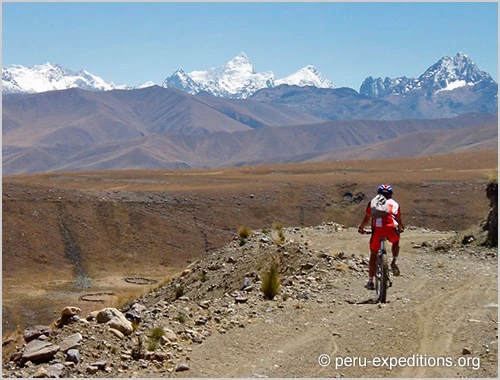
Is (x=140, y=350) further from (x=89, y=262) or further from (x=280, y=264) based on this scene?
(x=89, y=262)

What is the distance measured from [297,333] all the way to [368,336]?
110cm

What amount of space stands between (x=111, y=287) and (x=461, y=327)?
3641 centimetres

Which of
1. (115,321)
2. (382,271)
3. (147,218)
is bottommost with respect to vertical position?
(147,218)

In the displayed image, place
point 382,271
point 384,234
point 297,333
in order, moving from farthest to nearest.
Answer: point 384,234, point 382,271, point 297,333

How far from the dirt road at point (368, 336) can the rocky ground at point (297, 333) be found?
0.02 m

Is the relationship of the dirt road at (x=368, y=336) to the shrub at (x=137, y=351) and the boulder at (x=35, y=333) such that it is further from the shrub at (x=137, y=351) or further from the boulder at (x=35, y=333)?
the boulder at (x=35, y=333)

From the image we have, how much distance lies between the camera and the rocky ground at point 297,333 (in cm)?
826

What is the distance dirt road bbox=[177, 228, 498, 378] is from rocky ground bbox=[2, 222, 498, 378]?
15 mm

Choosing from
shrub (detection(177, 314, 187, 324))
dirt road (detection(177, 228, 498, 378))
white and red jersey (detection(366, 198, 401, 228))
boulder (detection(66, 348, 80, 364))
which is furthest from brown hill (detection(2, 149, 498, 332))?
boulder (detection(66, 348, 80, 364))

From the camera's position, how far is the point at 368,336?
→ 30.9 feet

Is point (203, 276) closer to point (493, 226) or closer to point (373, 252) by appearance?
point (373, 252)

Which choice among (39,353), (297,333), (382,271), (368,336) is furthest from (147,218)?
(39,353)

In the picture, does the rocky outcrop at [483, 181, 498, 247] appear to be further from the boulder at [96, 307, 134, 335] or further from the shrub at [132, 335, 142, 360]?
the shrub at [132, 335, 142, 360]

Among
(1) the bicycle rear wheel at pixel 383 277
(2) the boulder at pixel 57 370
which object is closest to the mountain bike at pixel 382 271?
(1) the bicycle rear wheel at pixel 383 277
